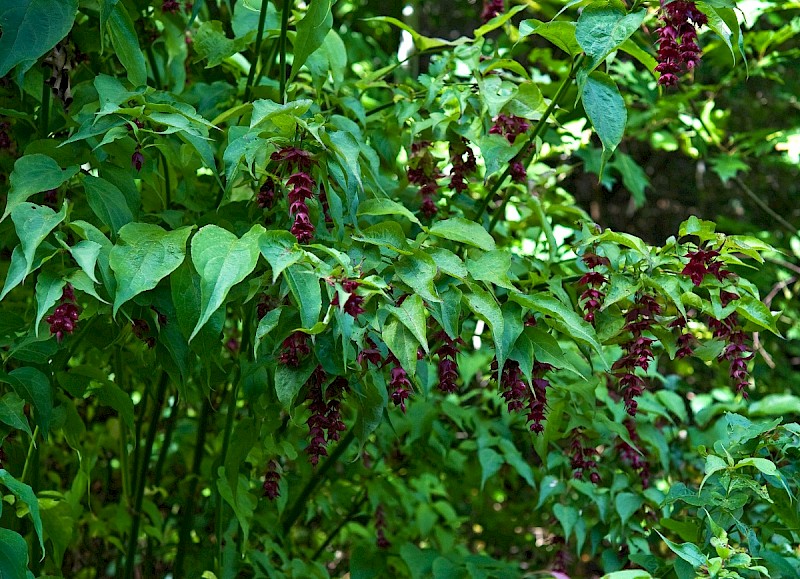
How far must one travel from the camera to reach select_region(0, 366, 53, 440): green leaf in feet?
4.24

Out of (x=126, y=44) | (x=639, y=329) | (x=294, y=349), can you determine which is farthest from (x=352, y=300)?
(x=126, y=44)

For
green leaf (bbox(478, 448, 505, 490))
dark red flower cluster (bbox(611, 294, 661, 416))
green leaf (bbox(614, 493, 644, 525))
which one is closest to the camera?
dark red flower cluster (bbox(611, 294, 661, 416))

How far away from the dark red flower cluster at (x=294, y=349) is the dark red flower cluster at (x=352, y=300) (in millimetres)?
135

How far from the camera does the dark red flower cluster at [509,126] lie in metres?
1.50

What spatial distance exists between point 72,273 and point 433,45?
A: 881mm

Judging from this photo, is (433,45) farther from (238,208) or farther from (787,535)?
(787,535)

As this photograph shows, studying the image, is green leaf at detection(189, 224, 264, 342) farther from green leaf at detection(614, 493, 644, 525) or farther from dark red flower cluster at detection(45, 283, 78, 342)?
green leaf at detection(614, 493, 644, 525)

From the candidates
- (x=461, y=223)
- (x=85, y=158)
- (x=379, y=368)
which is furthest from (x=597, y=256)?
(x=85, y=158)

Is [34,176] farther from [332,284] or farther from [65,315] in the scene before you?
[332,284]

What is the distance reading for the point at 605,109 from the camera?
4.05ft

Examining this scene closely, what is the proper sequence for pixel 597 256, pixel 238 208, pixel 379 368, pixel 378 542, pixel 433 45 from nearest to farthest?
1. pixel 379 368
2. pixel 597 256
3. pixel 238 208
4. pixel 433 45
5. pixel 378 542

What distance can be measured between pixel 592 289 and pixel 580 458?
40cm

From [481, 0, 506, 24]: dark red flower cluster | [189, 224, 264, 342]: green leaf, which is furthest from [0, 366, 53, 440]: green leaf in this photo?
[481, 0, 506, 24]: dark red flower cluster

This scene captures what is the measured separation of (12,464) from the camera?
60.8 inches
